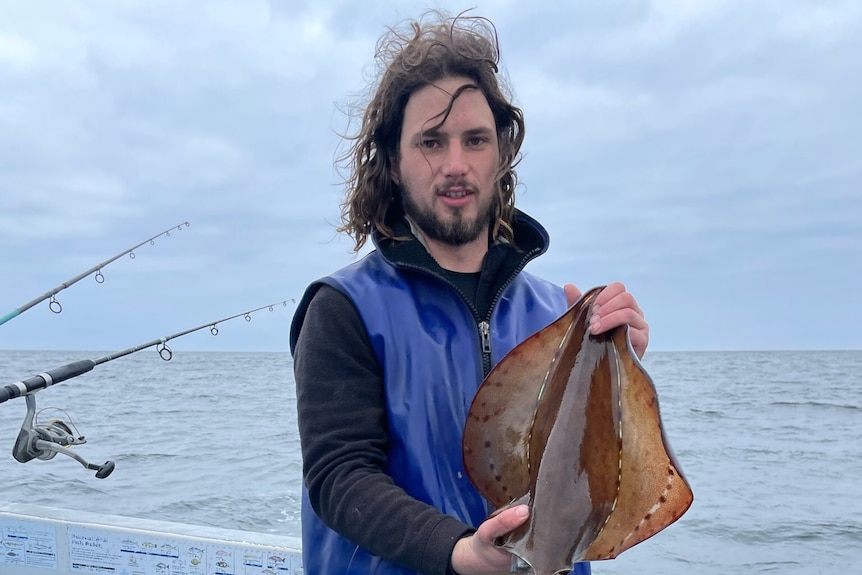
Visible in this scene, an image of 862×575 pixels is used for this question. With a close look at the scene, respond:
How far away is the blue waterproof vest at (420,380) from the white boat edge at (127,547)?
7.04 feet

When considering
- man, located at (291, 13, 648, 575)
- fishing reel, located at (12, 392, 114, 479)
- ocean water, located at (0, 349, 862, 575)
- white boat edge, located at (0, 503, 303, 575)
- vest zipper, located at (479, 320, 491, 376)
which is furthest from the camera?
ocean water, located at (0, 349, 862, 575)

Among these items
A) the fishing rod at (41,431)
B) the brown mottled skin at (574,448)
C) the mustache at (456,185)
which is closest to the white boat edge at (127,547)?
the fishing rod at (41,431)

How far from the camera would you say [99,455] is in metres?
14.6

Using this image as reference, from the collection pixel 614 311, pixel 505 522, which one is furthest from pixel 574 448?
pixel 614 311

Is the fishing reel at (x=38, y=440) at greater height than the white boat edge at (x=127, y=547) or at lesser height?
greater

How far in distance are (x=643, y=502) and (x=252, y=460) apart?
13.2m

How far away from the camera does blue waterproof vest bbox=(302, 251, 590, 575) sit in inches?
79.2

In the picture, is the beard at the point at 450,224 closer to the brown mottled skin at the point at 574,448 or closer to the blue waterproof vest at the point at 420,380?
the blue waterproof vest at the point at 420,380

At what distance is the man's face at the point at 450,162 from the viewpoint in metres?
2.28

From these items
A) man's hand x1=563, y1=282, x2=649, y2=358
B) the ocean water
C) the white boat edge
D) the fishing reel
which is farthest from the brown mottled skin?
the ocean water

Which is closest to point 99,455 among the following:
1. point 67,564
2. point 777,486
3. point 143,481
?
point 143,481

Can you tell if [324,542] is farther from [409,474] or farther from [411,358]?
[411,358]

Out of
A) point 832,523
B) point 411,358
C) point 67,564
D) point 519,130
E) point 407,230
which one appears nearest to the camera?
point 411,358

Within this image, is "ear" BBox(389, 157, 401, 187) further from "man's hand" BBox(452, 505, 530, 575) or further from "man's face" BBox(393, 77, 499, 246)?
"man's hand" BBox(452, 505, 530, 575)
